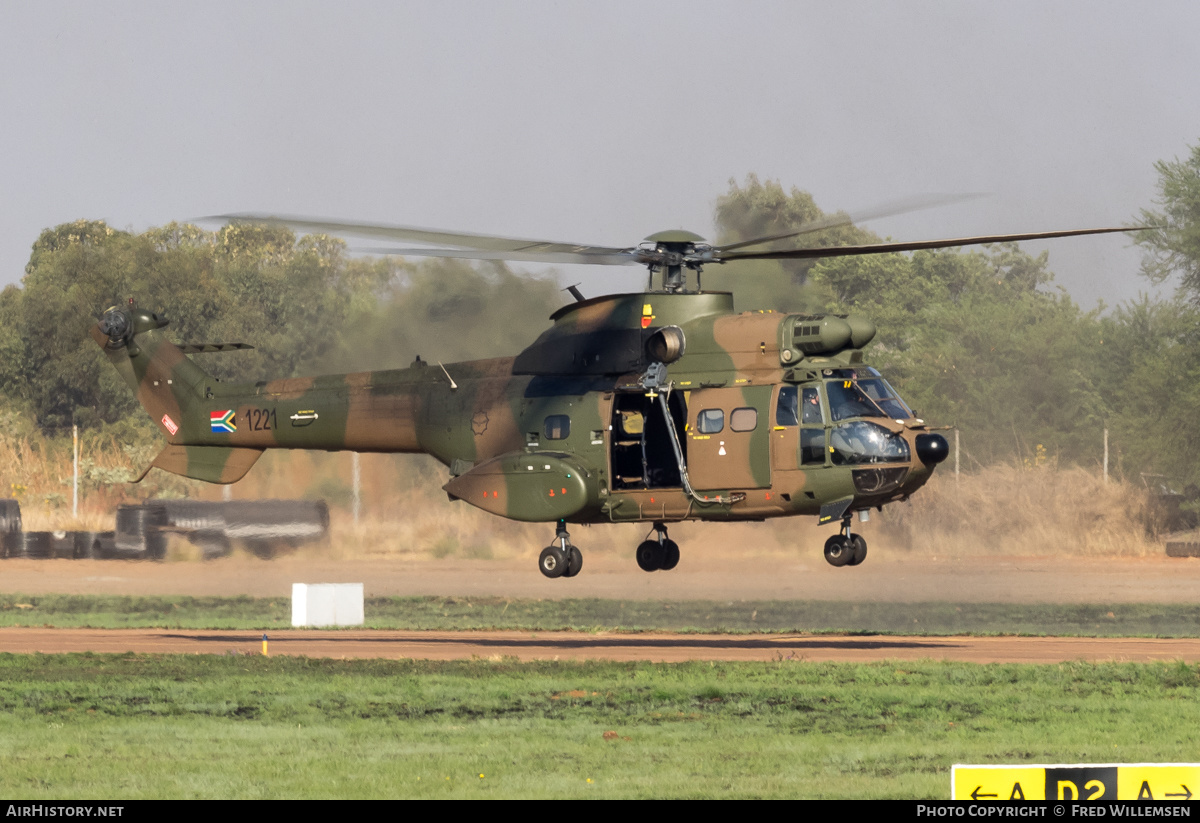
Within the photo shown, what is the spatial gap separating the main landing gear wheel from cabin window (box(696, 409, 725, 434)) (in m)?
2.57

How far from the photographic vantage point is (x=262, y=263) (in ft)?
198

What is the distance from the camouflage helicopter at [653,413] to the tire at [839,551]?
2 cm

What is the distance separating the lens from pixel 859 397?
26.1 metres

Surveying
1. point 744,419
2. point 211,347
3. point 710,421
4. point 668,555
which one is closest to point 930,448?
point 744,419

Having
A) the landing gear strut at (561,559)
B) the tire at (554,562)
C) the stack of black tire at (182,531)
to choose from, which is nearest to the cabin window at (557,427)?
the landing gear strut at (561,559)

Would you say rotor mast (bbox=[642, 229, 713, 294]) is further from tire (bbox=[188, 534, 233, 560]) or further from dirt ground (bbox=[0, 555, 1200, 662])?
tire (bbox=[188, 534, 233, 560])

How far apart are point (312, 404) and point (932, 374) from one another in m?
31.7

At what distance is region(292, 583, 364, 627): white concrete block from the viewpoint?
36344 millimetres

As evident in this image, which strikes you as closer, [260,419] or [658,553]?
Result: [658,553]

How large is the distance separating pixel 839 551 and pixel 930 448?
241 centimetres

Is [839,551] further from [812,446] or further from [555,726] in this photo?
[555,726]

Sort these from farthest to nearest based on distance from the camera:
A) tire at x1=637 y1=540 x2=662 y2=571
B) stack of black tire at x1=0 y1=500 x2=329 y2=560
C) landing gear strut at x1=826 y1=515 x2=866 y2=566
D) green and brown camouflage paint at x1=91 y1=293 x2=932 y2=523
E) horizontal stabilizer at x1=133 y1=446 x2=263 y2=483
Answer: stack of black tire at x1=0 y1=500 x2=329 y2=560 < horizontal stabilizer at x1=133 y1=446 x2=263 y2=483 < tire at x1=637 y1=540 x2=662 y2=571 < landing gear strut at x1=826 y1=515 x2=866 y2=566 < green and brown camouflage paint at x1=91 y1=293 x2=932 y2=523

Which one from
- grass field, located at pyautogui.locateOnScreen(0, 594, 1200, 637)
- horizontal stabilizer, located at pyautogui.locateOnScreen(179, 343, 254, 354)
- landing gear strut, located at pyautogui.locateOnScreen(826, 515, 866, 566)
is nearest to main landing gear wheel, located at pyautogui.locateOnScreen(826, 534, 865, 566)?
landing gear strut, located at pyautogui.locateOnScreen(826, 515, 866, 566)
